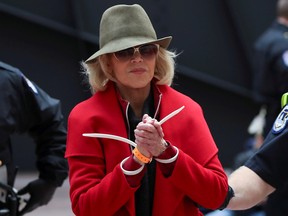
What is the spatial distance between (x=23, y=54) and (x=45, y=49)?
244 mm

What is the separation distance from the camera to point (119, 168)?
270 cm

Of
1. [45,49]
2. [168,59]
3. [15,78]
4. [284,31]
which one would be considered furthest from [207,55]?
[168,59]

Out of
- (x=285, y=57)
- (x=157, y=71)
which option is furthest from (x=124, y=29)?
(x=285, y=57)

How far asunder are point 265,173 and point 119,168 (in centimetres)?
60

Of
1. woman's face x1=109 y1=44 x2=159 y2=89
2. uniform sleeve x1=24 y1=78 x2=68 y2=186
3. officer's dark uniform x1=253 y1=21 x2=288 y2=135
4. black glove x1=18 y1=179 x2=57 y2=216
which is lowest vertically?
officer's dark uniform x1=253 y1=21 x2=288 y2=135

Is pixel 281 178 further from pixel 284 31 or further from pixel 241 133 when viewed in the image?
pixel 241 133

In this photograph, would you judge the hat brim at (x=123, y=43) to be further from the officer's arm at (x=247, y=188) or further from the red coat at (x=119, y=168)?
the officer's arm at (x=247, y=188)

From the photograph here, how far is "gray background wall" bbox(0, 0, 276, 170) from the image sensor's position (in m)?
8.77

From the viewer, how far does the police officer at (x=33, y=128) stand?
3.62m

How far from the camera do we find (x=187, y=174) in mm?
2703

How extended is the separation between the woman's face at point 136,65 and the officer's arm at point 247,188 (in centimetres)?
49

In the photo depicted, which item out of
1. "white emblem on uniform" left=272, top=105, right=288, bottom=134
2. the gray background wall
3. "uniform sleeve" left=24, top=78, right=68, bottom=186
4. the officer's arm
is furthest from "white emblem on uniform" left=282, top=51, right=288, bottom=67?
the gray background wall

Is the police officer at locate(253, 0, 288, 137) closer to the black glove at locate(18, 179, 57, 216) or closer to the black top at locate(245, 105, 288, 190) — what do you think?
the black glove at locate(18, 179, 57, 216)

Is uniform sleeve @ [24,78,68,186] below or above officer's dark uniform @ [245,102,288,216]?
below
